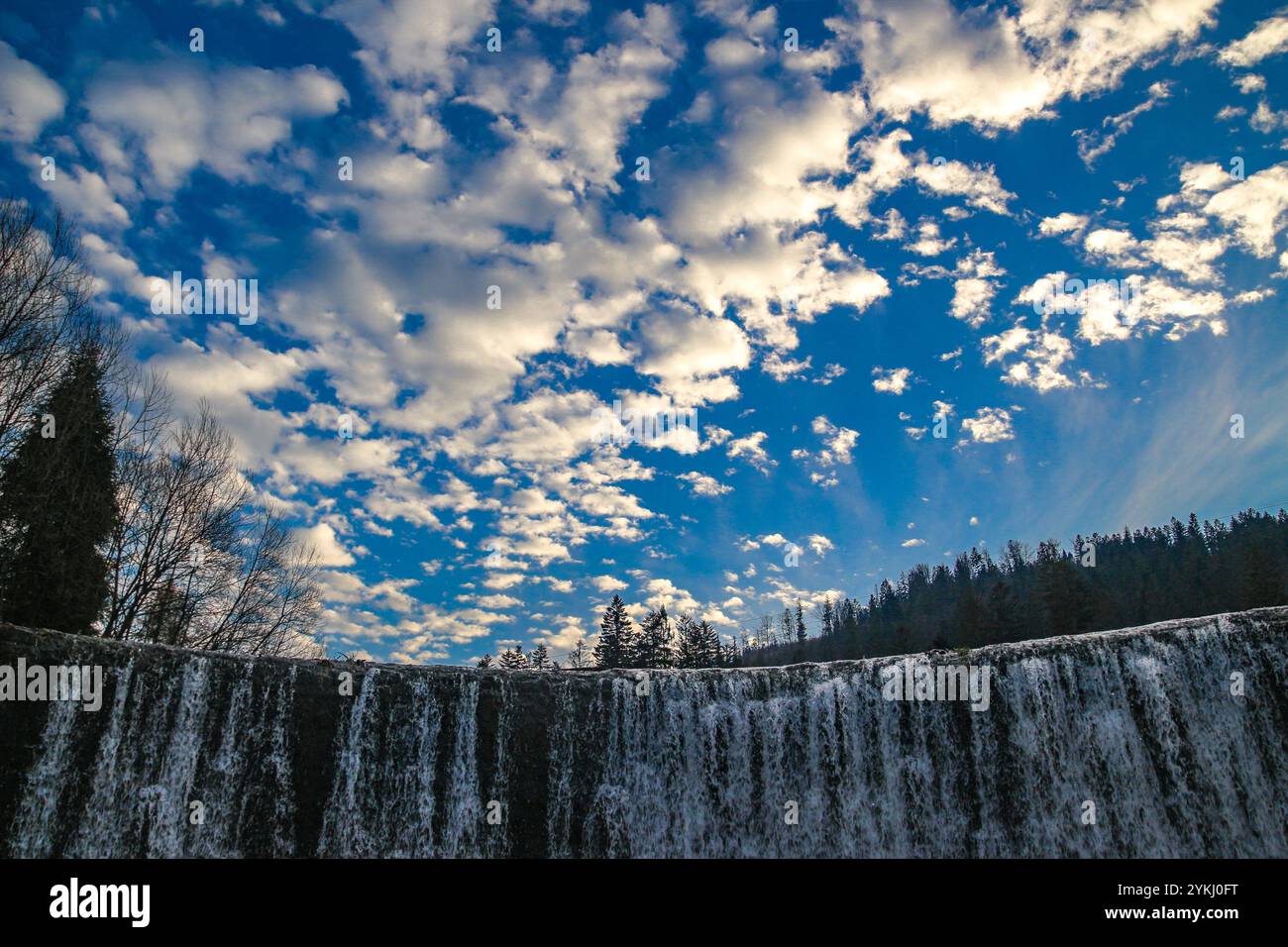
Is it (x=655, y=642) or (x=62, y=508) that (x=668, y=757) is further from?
(x=655, y=642)

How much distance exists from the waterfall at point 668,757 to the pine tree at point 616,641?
54.8 metres

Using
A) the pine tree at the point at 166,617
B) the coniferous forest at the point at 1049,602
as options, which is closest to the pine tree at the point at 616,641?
the coniferous forest at the point at 1049,602

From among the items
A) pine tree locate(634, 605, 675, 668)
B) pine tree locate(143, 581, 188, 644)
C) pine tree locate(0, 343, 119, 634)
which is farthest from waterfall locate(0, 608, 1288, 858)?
pine tree locate(634, 605, 675, 668)

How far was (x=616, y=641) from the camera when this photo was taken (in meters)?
81.4

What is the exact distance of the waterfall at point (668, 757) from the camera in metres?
20.9

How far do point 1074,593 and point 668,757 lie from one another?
44.7 metres

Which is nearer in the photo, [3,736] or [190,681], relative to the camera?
[3,736]

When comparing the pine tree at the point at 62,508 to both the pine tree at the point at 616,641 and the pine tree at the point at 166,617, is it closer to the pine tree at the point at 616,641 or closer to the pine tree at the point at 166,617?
the pine tree at the point at 166,617

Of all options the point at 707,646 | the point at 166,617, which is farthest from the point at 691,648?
the point at 166,617

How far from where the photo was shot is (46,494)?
2722 centimetres
